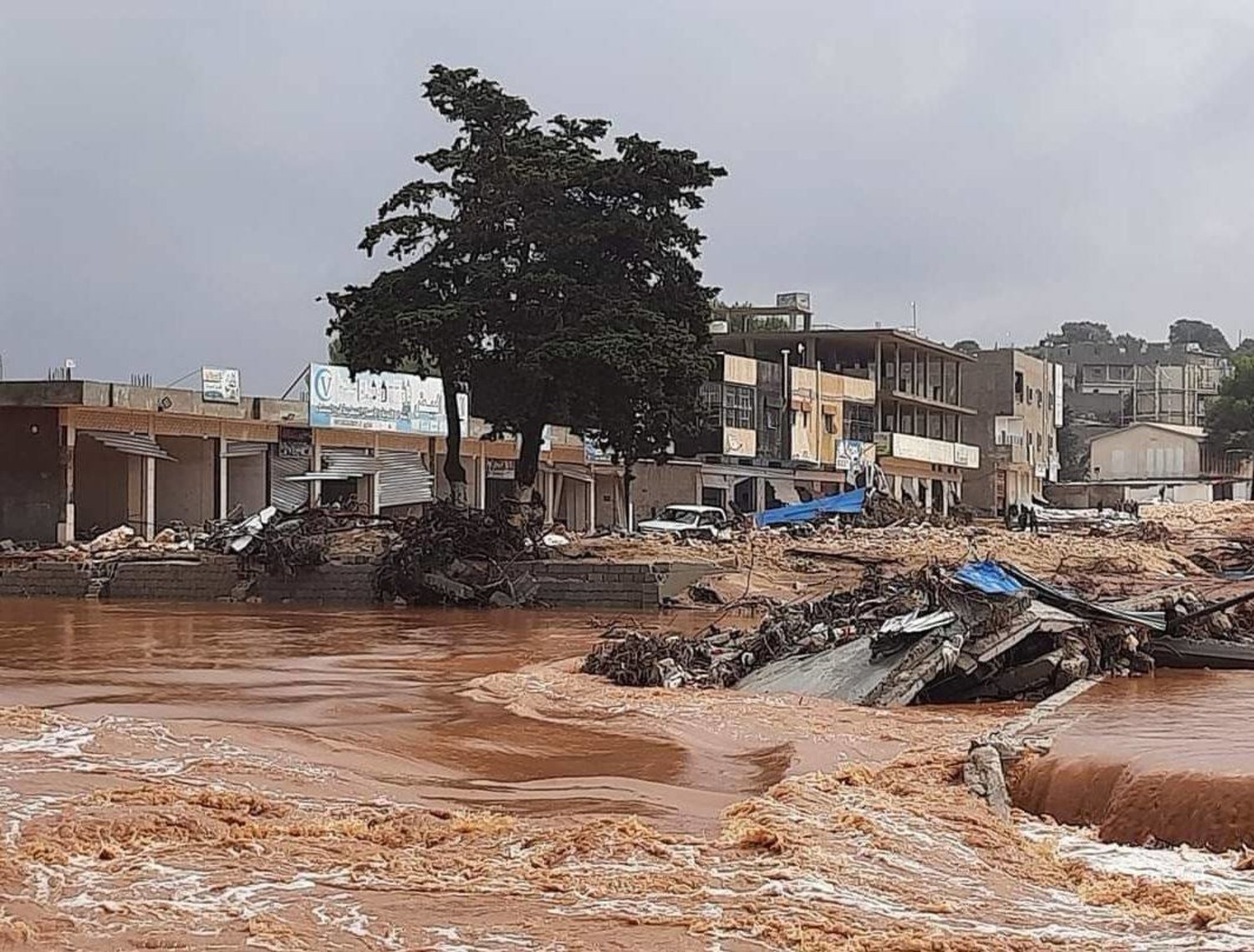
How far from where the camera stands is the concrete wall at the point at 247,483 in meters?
47.0

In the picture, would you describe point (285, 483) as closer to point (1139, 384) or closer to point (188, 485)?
point (188, 485)

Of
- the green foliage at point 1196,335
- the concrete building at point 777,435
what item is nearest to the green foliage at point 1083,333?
the green foliage at point 1196,335

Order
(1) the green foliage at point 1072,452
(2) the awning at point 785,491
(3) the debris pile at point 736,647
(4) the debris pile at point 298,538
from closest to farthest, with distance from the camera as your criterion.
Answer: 1. (3) the debris pile at point 736,647
2. (4) the debris pile at point 298,538
3. (2) the awning at point 785,491
4. (1) the green foliage at point 1072,452

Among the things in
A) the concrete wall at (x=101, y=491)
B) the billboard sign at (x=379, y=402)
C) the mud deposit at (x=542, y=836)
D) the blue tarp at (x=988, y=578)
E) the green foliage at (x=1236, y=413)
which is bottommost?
the mud deposit at (x=542, y=836)

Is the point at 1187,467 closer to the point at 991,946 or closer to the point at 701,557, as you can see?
the point at 701,557

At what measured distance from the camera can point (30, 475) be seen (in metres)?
41.7

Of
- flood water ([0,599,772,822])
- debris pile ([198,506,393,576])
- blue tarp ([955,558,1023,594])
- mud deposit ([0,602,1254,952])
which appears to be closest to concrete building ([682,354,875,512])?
debris pile ([198,506,393,576])

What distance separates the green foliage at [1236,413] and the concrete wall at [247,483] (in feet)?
206

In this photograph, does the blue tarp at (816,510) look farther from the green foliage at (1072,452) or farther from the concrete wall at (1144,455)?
the green foliage at (1072,452)

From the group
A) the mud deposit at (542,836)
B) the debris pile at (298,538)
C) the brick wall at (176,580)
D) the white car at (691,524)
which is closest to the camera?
the mud deposit at (542,836)

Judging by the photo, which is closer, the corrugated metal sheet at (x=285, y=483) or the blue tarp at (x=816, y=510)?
the blue tarp at (x=816, y=510)

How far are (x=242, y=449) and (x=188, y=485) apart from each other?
2116mm

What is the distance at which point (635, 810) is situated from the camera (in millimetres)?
10398

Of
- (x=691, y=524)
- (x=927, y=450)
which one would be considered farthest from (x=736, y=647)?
(x=927, y=450)
